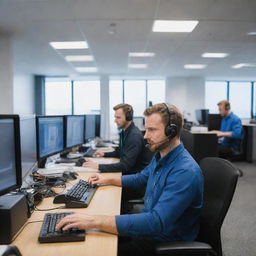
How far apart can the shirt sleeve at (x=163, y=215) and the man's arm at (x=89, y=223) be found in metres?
0.03

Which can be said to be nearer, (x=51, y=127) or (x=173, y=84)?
(x=51, y=127)

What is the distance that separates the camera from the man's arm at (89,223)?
3.34ft

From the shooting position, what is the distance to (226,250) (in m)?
2.15

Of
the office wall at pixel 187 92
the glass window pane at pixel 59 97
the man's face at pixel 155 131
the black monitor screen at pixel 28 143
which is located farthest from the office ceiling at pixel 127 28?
the glass window pane at pixel 59 97

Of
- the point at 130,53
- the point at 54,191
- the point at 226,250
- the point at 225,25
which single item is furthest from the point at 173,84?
the point at 54,191

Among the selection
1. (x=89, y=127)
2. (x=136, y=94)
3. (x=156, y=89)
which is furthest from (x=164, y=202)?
(x=156, y=89)

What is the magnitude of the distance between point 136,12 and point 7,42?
8.44 feet

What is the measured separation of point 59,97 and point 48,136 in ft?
27.2

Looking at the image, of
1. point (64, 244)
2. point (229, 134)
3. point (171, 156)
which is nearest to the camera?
point (64, 244)

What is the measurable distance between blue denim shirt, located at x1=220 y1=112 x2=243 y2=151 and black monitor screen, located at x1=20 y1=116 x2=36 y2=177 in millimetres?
3540

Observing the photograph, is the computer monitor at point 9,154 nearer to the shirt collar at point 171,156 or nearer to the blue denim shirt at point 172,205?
the blue denim shirt at point 172,205

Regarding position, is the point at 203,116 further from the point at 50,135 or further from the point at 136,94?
the point at 50,135

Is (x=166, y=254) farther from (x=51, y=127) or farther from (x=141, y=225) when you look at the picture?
(x=51, y=127)

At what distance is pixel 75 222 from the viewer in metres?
1.02
